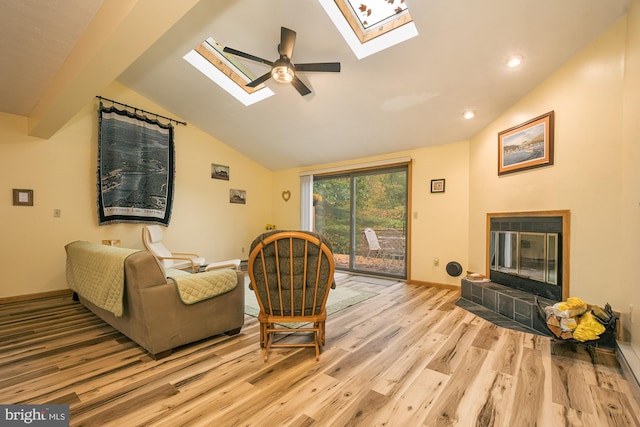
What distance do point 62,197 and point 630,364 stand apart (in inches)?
236

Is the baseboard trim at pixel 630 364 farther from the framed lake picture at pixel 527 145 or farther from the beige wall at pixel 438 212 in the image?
the beige wall at pixel 438 212

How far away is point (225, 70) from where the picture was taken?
378 centimetres

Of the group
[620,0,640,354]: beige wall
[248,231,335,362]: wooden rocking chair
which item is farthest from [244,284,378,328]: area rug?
[620,0,640,354]: beige wall

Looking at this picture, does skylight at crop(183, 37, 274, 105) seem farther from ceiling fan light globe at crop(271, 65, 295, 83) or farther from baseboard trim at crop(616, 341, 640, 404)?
baseboard trim at crop(616, 341, 640, 404)

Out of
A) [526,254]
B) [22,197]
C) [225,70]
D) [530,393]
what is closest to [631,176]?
[526,254]

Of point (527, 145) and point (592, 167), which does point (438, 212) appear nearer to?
point (527, 145)

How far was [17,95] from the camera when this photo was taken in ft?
9.55

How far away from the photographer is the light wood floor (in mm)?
1347

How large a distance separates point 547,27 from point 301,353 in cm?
330

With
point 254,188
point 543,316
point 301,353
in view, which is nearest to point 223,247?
point 254,188

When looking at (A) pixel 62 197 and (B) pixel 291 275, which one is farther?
(A) pixel 62 197

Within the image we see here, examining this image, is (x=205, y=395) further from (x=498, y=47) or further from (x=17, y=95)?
(x=17, y=95)

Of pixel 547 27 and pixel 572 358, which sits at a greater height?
pixel 547 27

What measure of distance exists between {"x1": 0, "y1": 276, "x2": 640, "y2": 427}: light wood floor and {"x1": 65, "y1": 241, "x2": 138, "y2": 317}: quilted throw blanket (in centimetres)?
37
